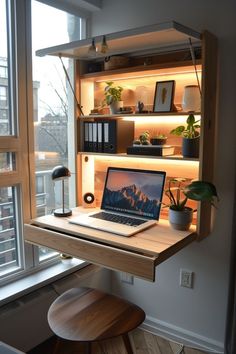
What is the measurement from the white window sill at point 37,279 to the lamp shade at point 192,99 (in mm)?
1290

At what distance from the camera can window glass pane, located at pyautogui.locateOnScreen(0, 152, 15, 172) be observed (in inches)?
76.0

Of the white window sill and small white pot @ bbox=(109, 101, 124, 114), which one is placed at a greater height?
small white pot @ bbox=(109, 101, 124, 114)

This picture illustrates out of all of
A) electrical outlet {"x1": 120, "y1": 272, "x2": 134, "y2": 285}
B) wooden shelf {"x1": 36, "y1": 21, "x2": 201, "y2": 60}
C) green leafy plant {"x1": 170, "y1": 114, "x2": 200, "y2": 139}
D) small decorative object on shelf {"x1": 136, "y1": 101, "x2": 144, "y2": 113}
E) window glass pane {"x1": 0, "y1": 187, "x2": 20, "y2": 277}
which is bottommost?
electrical outlet {"x1": 120, "y1": 272, "x2": 134, "y2": 285}

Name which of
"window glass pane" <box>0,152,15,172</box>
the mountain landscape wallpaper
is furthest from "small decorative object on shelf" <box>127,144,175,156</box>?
"window glass pane" <box>0,152,15,172</box>

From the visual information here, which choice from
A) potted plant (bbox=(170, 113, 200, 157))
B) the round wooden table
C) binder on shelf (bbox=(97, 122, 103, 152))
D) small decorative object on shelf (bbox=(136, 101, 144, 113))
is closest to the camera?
the round wooden table

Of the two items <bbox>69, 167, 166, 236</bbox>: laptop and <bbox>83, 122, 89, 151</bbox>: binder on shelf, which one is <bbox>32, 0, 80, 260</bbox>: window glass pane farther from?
<bbox>69, 167, 166, 236</bbox>: laptop

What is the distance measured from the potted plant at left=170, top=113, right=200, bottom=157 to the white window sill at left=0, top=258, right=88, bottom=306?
1094mm

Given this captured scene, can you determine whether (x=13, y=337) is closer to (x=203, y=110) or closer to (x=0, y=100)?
(x=0, y=100)

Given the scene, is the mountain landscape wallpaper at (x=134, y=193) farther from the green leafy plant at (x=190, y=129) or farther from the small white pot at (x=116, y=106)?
the small white pot at (x=116, y=106)

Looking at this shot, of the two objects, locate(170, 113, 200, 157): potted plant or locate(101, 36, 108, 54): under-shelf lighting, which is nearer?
locate(101, 36, 108, 54): under-shelf lighting

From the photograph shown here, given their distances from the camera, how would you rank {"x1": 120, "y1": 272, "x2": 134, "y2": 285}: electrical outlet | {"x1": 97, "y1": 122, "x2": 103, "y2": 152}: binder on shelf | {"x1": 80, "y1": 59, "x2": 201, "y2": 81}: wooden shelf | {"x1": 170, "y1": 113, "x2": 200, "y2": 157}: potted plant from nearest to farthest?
1. {"x1": 170, "y1": 113, "x2": 200, "y2": 157}: potted plant
2. {"x1": 80, "y1": 59, "x2": 201, "y2": 81}: wooden shelf
3. {"x1": 97, "y1": 122, "x2": 103, "y2": 152}: binder on shelf
4. {"x1": 120, "y1": 272, "x2": 134, "y2": 285}: electrical outlet

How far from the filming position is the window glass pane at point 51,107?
2117 millimetres

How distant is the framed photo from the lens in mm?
1989

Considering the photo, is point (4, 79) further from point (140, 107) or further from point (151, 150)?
point (151, 150)
